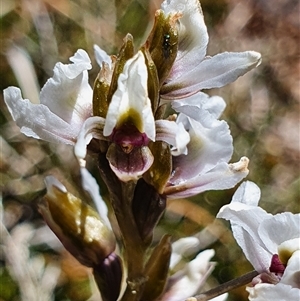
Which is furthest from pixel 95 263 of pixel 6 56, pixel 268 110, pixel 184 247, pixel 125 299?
pixel 268 110

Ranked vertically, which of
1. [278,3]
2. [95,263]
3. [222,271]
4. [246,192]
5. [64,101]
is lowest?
[222,271]

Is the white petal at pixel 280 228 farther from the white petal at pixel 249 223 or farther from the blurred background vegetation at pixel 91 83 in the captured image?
the blurred background vegetation at pixel 91 83

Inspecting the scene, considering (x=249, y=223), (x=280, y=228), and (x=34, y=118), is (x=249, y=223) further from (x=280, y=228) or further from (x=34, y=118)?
(x=34, y=118)

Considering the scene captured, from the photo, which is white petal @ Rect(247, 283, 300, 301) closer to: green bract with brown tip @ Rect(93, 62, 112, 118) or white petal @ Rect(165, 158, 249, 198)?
white petal @ Rect(165, 158, 249, 198)

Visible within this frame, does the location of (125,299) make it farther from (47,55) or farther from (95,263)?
(47,55)

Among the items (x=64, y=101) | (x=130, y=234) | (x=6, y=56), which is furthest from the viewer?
(x=6, y=56)

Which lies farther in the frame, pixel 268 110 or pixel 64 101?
pixel 268 110
